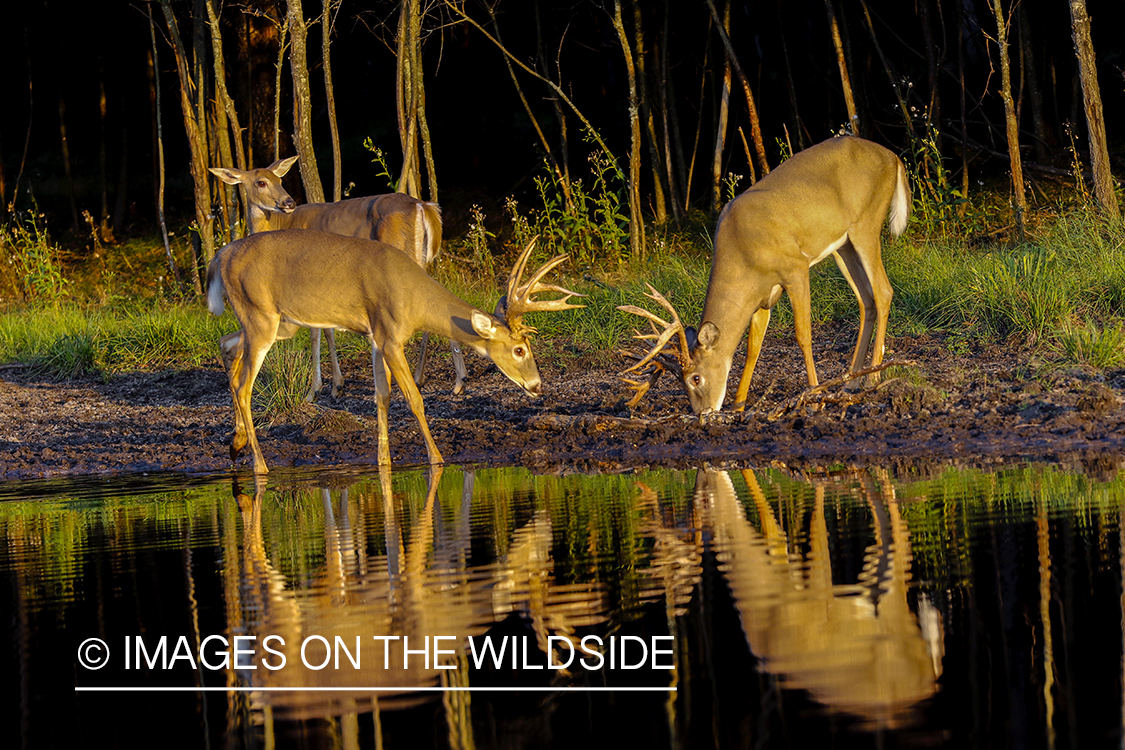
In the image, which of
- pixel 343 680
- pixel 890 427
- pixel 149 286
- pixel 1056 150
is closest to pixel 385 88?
pixel 149 286

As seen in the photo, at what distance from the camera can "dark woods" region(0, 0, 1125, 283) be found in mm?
17594

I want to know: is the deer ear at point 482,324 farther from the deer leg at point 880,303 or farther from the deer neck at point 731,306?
the deer leg at point 880,303

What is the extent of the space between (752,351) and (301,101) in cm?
690

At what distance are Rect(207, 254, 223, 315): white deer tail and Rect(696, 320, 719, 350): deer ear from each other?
3679mm

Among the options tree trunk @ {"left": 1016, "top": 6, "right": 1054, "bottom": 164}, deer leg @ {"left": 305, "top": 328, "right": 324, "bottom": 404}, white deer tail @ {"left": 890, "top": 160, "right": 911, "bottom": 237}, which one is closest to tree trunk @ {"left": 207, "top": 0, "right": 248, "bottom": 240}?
deer leg @ {"left": 305, "top": 328, "right": 324, "bottom": 404}

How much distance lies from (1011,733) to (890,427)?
6.35 metres

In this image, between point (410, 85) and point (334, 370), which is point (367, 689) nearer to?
point (334, 370)

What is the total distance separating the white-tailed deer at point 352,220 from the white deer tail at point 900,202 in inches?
155

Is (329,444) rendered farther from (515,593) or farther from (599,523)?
(515,593)

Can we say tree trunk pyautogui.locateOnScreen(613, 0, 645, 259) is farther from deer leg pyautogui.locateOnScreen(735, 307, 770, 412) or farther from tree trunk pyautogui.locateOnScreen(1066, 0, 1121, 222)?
deer leg pyautogui.locateOnScreen(735, 307, 770, 412)

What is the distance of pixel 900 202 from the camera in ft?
37.4

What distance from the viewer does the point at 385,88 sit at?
99.9 ft

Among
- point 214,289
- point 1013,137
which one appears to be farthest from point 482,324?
point 1013,137

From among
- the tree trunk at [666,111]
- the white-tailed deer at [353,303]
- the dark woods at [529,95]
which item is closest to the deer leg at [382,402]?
the white-tailed deer at [353,303]
